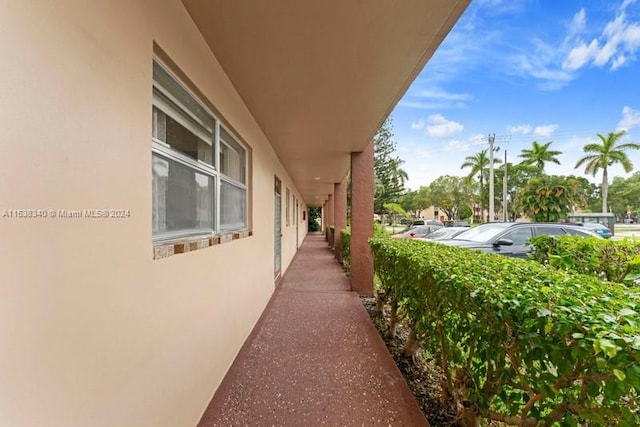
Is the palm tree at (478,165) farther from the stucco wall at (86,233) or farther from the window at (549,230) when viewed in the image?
the stucco wall at (86,233)

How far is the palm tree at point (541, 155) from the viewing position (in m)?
26.7

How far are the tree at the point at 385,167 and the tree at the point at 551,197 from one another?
976 cm

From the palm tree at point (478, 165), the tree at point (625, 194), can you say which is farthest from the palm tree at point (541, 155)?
the tree at point (625, 194)

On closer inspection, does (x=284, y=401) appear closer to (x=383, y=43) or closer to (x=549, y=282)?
(x=549, y=282)

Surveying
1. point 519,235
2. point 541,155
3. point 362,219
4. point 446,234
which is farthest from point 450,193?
point 362,219

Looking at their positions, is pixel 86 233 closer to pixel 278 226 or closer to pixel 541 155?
pixel 278 226

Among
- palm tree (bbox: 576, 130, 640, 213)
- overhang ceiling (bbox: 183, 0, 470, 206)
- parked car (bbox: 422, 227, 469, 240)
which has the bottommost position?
parked car (bbox: 422, 227, 469, 240)

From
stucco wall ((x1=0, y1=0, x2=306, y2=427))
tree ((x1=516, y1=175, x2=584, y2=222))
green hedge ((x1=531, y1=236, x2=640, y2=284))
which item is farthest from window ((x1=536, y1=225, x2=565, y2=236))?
tree ((x1=516, y1=175, x2=584, y2=222))

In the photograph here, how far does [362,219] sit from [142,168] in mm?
4588

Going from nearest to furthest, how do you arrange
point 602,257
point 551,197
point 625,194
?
point 602,257 → point 551,197 → point 625,194

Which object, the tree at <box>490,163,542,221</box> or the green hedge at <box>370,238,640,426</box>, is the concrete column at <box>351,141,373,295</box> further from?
the tree at <box>490,163,542,221</box>

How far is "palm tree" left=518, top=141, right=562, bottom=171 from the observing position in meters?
26.7

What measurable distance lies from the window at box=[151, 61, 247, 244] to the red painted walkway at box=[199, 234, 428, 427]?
145cm

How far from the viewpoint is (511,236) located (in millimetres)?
6586
